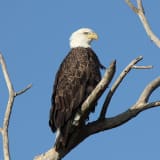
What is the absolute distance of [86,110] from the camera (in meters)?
7.53

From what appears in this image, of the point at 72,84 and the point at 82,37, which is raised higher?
the point at 82,37

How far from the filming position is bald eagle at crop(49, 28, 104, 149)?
299 inches

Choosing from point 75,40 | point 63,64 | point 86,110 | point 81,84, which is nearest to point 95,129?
point 86,110

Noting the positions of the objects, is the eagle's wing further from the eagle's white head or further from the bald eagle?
the eagle's white head

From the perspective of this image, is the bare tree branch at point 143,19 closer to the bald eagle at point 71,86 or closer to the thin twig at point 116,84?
the thin twig at point 116,84

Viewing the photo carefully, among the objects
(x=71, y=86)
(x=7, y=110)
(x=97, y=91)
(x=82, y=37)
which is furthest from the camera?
(x=82, y=37)

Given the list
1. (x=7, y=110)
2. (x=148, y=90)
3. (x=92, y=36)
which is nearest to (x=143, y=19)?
(x=148, y=90)

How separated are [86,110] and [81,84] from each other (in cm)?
71

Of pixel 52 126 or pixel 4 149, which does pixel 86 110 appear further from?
pixel 4 149

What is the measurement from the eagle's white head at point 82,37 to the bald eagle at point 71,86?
245 millimetres

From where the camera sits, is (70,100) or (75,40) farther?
(75,40)

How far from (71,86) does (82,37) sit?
66.8 inches

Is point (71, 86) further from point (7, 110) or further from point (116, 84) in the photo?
point (7, 110)

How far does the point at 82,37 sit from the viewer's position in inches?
379
